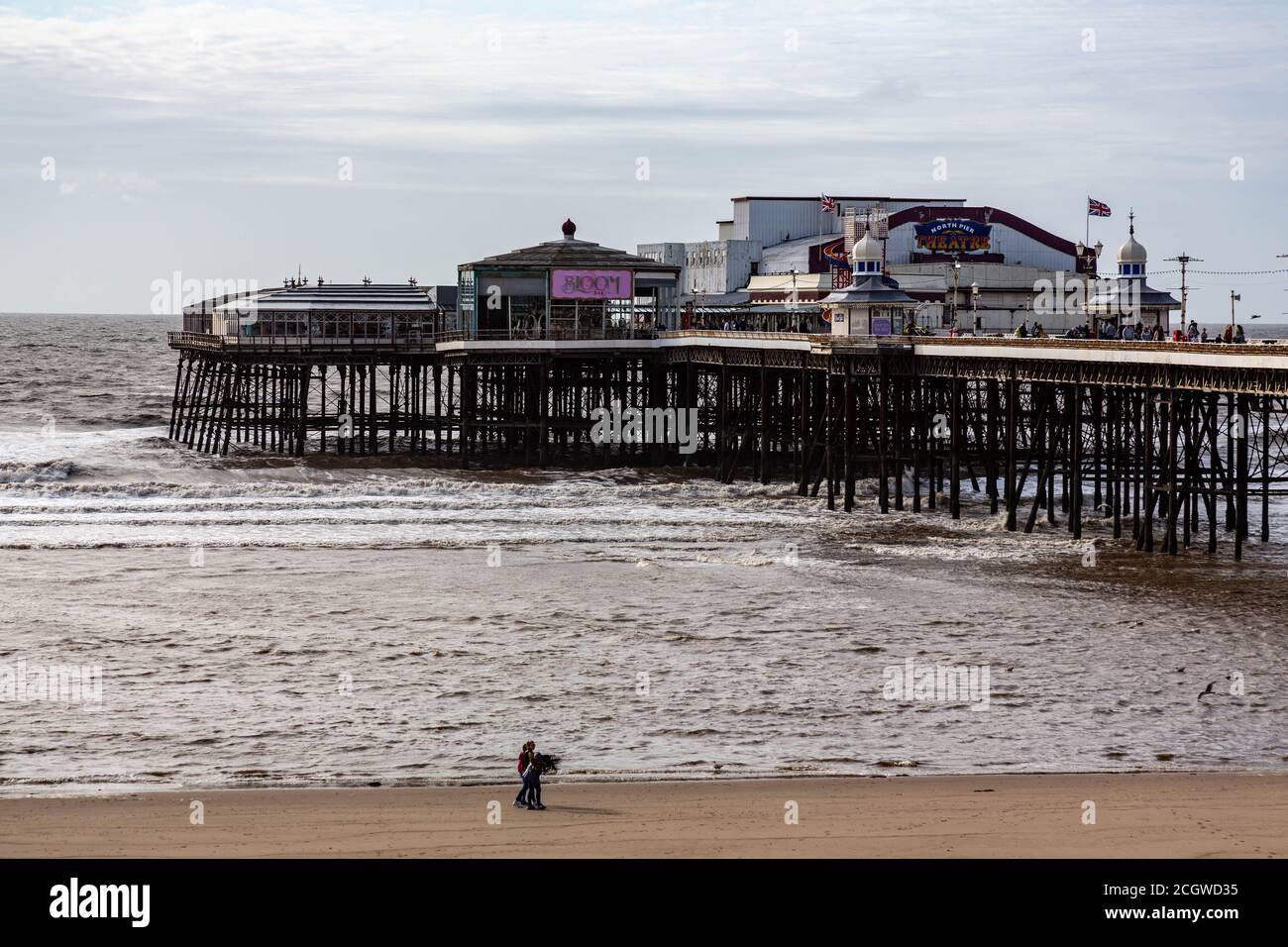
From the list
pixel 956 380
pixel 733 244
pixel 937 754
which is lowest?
pixel 937 754

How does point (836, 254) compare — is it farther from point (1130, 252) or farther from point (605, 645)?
point (605, 645)

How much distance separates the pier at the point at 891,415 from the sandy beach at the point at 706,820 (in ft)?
51.2

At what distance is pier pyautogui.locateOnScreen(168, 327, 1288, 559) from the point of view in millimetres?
37312

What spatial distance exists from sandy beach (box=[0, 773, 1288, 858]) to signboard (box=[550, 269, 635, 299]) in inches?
1752

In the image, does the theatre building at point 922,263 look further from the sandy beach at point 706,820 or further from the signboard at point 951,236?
the sandy beach at point 706,820

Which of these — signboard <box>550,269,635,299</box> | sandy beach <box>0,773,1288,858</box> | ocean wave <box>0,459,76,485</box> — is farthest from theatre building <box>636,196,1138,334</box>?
sandy beach <box>0,773,1288,858</box>

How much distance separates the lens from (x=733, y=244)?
77.2m

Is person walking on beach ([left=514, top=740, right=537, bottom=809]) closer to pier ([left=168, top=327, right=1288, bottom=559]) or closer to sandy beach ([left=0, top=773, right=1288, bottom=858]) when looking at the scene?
sandy beach ([left=0, top=773, right=1288, bottom=858])

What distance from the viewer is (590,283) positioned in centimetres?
6312

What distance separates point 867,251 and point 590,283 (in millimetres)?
14489

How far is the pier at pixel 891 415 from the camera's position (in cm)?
3731

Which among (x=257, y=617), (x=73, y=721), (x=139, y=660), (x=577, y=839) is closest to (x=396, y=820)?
(x=577, y=839)
